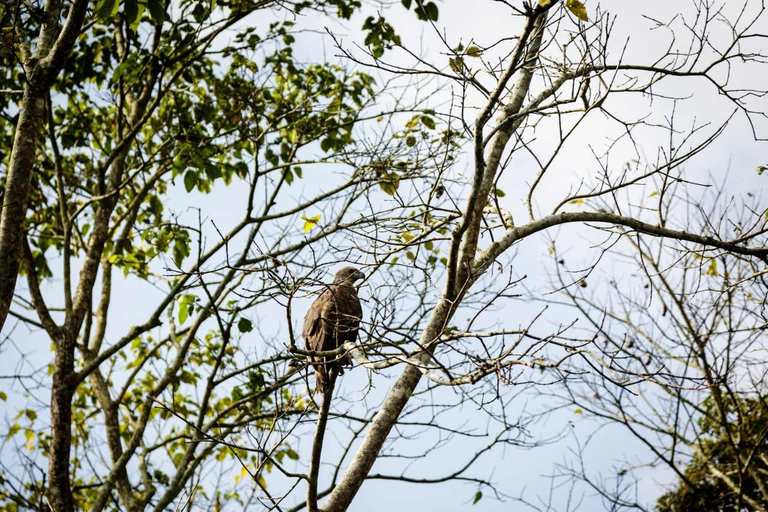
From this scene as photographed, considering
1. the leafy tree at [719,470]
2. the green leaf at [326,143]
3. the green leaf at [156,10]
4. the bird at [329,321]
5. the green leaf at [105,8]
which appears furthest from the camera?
the leafy tree at [719,470]

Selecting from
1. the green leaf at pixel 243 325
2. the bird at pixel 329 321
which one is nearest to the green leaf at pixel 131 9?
the bird at pixel 329 321

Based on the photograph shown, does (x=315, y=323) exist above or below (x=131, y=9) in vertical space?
below

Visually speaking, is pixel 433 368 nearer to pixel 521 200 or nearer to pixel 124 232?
pixel 521 200

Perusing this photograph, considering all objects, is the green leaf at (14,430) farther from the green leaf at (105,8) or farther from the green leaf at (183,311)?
the green leaf at (105,8)

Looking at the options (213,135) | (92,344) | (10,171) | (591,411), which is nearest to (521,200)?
(10,171)

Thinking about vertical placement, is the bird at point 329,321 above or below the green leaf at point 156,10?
below

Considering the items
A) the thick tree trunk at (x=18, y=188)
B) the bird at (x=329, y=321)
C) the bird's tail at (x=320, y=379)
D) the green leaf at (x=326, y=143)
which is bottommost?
the bird's tail at (x=320, y=379)

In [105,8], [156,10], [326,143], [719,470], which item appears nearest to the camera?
[105,8]

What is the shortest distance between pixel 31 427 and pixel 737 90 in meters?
8.49

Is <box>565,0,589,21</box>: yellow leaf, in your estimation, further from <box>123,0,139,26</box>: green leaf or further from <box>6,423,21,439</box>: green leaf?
<box>6,423,21,439</box>: green leaf

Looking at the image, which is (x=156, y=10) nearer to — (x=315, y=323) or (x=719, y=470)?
(x=315, y=323)

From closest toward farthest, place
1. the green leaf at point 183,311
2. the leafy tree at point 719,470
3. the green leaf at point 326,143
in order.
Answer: the green leaf at point 183,311, the green leaf at point 326,143, the leafy tree at point 719,470

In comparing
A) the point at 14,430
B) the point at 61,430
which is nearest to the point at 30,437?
the point at 14,430

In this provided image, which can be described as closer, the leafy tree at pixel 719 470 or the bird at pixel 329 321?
the bird at pixel 329 321
